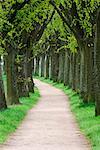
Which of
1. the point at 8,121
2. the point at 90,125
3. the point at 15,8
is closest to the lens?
the point at 90,125

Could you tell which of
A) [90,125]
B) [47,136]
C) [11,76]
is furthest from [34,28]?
[47,136]

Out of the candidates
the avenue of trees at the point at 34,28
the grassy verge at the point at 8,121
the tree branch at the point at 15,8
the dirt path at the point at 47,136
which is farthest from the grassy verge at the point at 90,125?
the tree branch at the point at 15,8

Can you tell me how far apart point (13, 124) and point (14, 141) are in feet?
12.6

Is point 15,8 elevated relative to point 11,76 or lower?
elevated

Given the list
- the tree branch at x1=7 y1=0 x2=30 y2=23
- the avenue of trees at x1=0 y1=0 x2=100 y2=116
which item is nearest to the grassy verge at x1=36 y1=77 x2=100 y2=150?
the avenue of trees at x1=0 y1=0 x2=100 y2=116

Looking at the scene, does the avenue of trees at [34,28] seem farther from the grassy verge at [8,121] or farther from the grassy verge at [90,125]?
the grassy verge at [8,121]

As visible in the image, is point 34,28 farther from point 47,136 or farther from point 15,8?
point 47,136

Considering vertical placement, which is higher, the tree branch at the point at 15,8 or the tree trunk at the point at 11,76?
the tree branch at the point at 15,8

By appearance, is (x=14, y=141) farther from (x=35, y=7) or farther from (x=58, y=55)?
(x=58, y=55)

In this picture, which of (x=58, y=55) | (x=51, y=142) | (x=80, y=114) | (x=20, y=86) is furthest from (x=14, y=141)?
(x=58, y=55)

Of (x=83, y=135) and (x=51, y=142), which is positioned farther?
(x=83, y=135)

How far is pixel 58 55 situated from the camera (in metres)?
58.5

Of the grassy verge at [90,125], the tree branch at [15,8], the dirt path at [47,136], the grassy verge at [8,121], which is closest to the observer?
the dirt path at [47,136]

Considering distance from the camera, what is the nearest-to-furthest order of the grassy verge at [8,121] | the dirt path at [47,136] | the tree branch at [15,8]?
the dirt path at [47,136]
the grassy verge at [8,121]
the tree branch at [15,8]
